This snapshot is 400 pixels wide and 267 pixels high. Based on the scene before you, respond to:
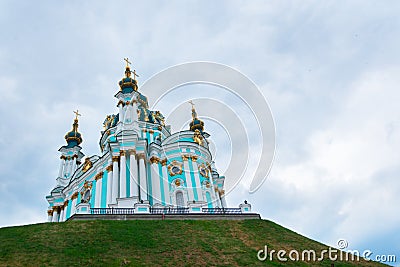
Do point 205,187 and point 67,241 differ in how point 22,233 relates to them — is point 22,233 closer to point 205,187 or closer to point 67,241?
point 67,241

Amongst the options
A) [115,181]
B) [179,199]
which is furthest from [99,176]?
[179,199]

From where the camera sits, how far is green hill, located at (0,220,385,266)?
516 inches

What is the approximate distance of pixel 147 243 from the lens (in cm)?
1520

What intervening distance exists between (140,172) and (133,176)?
93 cm

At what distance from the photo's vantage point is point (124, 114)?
34.7 meters

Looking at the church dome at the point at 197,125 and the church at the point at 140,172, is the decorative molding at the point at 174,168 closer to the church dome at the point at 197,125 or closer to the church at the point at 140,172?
the church at the point at 140,172

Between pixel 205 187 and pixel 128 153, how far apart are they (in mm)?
6940

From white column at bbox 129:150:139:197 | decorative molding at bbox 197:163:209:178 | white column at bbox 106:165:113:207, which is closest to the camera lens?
white column at bbox 129:150:139:197

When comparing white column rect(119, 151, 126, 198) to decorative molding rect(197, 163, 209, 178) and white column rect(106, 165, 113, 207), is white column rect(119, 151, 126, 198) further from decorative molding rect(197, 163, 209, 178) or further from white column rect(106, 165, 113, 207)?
decorative molding rect(197, 163, 209, 178)

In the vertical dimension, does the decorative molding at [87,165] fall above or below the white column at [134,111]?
below

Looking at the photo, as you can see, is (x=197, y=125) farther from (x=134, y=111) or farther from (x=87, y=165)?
(x=87, y=165)

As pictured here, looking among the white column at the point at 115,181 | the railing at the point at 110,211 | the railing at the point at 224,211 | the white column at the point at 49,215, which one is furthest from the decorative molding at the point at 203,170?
the white column at the point at 49,215

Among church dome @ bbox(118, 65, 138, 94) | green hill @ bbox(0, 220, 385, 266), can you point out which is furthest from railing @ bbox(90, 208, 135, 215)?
church dome @ bbox(118, 65, 138, 94)

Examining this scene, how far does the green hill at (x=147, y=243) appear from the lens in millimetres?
13094
